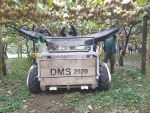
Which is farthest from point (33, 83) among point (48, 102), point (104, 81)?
point (104, 81)

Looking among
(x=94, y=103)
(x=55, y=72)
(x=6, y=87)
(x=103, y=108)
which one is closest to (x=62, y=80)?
(x=55, y=72)

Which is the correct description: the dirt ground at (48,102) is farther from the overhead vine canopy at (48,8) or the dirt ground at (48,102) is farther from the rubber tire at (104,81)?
the overhead vine canopy at (48,8)

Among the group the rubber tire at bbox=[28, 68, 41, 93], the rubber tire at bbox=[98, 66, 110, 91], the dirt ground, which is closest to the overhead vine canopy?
the rubber tire at bbox=[28, 68, 41, 93]

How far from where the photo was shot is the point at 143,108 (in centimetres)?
293

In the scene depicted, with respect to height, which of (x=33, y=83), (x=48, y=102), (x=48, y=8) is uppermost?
(x=48, y=8)

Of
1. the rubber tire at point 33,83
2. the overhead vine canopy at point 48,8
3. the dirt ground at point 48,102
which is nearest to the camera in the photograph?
the overhead vine canopy at point 48,8

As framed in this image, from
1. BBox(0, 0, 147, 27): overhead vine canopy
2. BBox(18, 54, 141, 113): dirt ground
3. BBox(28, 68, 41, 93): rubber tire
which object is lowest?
BBox(18, 54, 141, 113): dirt ground

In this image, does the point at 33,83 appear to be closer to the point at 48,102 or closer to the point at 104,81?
the point at 48,102

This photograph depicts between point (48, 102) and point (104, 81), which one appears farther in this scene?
point (104, 81)

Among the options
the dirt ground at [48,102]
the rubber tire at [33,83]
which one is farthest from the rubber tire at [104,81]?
the rubber tire at [33,83]

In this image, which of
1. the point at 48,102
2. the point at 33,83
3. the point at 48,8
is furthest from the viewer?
the point at 33,83

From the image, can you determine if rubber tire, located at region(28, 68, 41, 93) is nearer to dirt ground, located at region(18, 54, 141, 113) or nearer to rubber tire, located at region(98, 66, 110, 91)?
dirt ground, located at region(18, 54, 141, 113)

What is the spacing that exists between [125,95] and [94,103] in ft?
2.91

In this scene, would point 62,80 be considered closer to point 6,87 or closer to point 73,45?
point 73,45
